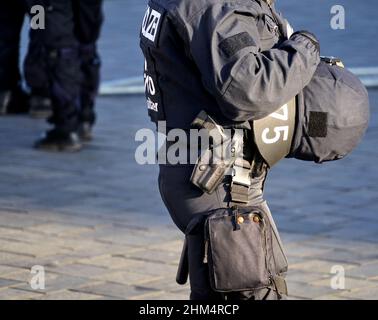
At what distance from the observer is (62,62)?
7.61 meters

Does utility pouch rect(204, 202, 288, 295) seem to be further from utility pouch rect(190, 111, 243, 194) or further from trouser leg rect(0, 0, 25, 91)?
trouser leg rect(0, 0, 25, 91)

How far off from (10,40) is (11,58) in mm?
193

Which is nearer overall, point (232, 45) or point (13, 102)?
point (232, 45)

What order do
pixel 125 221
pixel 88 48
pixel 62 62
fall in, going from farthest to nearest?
pixel 88 48, pixel 62 62, pixel 125 221

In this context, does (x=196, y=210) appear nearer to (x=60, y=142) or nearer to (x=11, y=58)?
(x=60, y=142)

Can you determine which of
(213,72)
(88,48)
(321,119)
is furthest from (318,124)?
(88,48)

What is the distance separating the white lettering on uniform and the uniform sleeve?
6.5 inches

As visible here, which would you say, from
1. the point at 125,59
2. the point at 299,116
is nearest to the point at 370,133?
the point at 125,59

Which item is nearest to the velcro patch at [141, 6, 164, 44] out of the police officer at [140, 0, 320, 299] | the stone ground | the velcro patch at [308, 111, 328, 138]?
the police officer at [140, 0, 320, 299]

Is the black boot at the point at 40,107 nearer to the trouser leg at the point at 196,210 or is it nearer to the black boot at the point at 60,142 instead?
the black boot at the point at 60,142

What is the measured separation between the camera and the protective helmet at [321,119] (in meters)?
3.40
